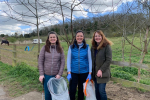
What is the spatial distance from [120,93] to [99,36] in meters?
1.86

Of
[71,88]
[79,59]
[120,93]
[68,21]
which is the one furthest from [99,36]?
[120,93]

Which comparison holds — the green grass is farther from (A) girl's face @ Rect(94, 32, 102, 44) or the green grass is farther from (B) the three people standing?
(A) girl's face @ Rect(94, 32, 102, 44)

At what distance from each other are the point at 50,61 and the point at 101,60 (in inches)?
38.8

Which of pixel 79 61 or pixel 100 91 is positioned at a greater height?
pixel 79 61

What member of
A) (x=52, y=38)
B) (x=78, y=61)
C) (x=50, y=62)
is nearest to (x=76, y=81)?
(x=78, y=61)

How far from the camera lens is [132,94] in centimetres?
306

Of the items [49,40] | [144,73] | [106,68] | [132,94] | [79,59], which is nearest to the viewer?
[106,68]

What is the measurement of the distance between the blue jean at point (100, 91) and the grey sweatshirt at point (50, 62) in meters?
0.77

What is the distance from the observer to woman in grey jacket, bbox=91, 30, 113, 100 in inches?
81.1

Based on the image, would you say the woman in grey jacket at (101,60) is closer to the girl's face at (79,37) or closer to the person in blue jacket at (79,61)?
the person in blue jacket at (79,61)

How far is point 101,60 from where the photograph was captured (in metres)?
2.11

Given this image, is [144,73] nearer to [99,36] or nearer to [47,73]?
[99,36]

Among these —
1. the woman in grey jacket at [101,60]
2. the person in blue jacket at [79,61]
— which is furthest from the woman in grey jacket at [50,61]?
the woman in grey jacket at [101,60]

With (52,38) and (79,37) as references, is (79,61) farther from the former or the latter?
(52,38)
